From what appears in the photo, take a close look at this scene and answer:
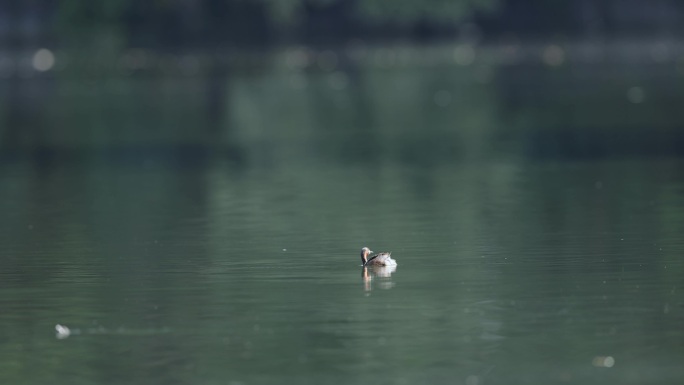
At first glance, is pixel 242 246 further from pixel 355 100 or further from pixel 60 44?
pixel 60 44

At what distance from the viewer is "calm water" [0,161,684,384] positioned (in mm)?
10562

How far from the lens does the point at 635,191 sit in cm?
1973

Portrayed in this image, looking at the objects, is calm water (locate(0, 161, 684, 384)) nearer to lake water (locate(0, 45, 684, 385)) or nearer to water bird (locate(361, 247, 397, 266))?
lake water (locate(0, 45, 684, 385))

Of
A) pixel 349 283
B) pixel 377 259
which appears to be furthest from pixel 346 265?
pixel 349 283

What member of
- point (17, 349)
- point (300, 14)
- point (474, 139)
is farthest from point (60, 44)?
point (17, 349)

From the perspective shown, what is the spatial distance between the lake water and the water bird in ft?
0.25

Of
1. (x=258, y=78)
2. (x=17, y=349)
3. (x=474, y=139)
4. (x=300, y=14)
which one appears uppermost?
(x=300, y=14)

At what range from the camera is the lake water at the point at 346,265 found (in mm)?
10648

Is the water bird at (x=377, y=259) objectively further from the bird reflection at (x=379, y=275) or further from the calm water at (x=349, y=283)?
the calm water at (x=349, y=283)

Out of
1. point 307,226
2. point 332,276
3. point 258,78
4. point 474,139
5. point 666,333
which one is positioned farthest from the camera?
point 258,78

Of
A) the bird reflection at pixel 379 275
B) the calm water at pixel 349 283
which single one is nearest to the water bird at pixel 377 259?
the bird reflection at pixel 379 275

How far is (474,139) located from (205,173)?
20.5 feet

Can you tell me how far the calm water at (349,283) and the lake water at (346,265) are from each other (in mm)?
29

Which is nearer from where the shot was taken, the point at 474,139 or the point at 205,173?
the point at 205,173
